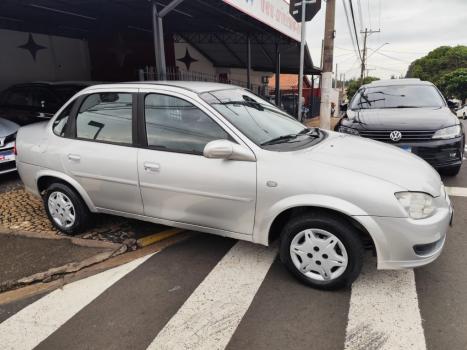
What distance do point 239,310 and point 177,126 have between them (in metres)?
1.72

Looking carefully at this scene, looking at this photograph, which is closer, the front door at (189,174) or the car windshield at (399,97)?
the front door at (189,174)

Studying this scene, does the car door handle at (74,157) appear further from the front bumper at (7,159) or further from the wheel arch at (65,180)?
the front bumper at (7,159)

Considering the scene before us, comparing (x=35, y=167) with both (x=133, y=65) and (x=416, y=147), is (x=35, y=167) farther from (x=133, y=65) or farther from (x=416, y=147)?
(x=133, y=65)

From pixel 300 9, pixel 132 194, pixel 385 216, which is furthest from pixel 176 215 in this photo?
pixel 300 9

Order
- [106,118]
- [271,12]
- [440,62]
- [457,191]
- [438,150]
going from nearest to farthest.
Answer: [106,118] < [438,150] < [457,191] < [271,12] < [440,62]

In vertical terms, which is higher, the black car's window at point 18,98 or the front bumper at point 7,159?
the black car's window at point 18,98

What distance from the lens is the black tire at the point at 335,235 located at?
2.89 meters

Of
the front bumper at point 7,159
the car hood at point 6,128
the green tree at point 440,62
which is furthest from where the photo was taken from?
the green tree at point 440,62

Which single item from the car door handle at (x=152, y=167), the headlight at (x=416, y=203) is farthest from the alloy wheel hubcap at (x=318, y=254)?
the car door handle at (x=152, y=167)

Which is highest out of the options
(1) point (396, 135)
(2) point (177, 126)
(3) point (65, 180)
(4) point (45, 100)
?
(4) point (45, 100)

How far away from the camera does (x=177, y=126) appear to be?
3.51m

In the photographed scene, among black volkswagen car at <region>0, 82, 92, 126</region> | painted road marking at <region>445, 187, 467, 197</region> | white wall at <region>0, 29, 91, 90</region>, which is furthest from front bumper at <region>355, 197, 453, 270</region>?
white wall at <region>0, 29, 91, 90</region>

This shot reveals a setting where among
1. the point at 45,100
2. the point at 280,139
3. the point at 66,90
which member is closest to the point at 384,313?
the point at 280,139

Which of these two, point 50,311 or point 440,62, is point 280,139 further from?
point 440,62
